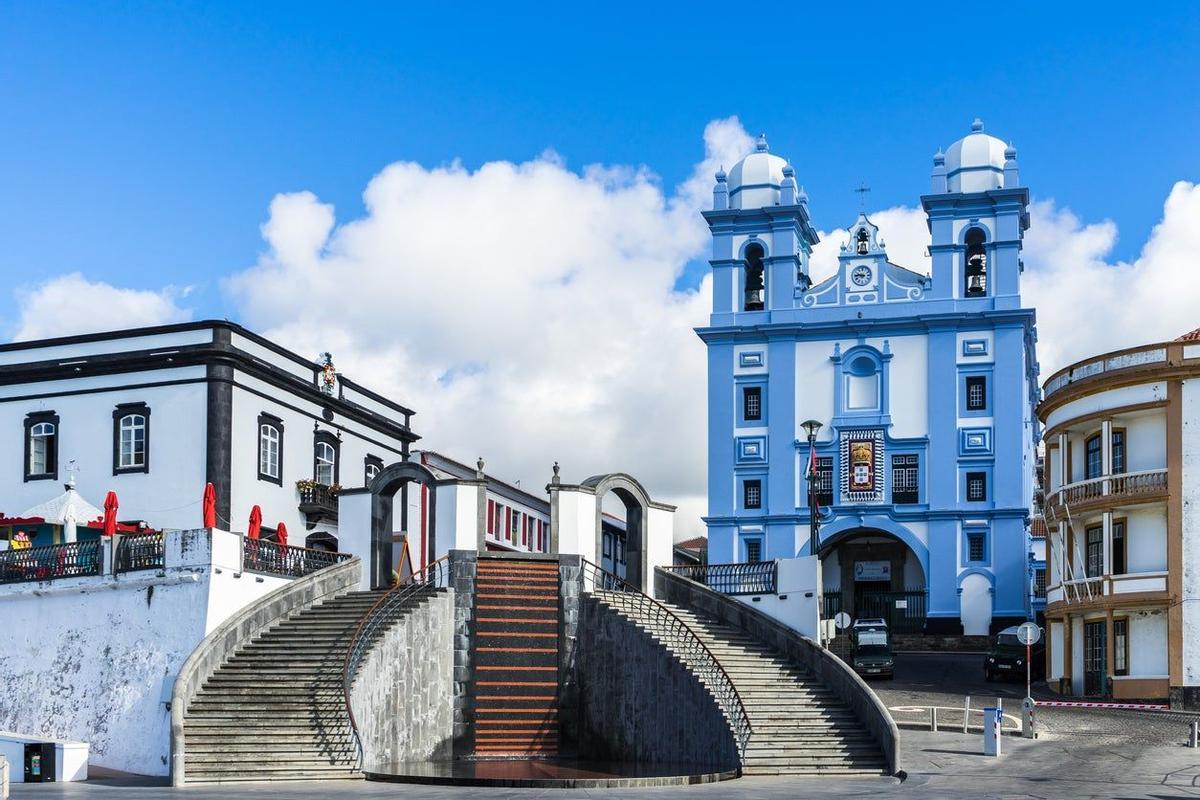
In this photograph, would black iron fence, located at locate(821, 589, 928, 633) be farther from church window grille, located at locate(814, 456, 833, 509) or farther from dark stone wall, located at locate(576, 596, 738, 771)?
dark stone wall, located at locate(576, 596, 738, 771)

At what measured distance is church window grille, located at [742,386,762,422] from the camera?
6575cm

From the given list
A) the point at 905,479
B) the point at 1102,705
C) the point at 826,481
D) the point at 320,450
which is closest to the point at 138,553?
the point at 320,450

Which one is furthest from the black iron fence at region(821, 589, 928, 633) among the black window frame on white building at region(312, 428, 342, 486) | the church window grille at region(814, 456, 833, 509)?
the black window frame on white building at region(312, 428, 342, 486)

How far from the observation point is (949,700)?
41188 mm

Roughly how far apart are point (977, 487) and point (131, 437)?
1280 inches

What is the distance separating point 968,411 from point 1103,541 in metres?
19.4

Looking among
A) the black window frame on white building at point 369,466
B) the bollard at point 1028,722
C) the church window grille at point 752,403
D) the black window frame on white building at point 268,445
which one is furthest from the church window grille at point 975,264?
the bollard at point 1028,722

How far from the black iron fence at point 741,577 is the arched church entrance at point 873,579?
89.3 feet

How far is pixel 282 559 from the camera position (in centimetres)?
3469

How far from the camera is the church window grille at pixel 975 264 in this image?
212ft

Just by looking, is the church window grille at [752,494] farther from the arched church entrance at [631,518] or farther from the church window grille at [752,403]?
the arched church entrance at [631,518]

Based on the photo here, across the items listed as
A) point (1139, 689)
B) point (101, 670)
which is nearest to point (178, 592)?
point (101, 670)

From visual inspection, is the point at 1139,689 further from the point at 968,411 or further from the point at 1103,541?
the point at 968,411

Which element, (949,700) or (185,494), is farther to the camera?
(185,494)
